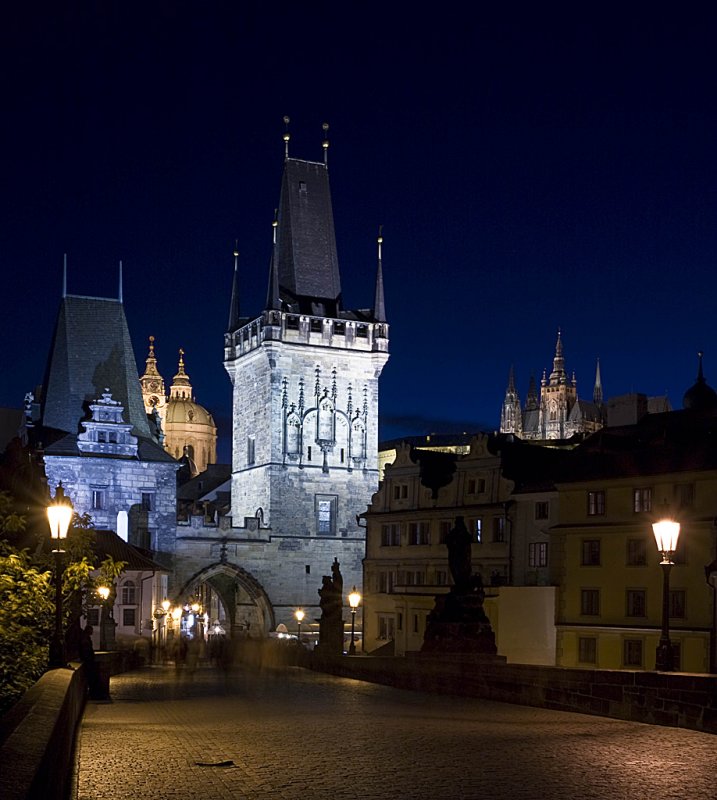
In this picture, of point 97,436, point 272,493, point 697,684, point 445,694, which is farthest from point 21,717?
point 272,493

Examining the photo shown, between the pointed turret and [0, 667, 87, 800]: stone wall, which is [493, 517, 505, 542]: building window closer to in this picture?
[0, 667, 87, 800]: stone wall

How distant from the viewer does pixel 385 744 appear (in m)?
16.6

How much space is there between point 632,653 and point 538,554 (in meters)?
9.59

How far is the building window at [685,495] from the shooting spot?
42.7 metres

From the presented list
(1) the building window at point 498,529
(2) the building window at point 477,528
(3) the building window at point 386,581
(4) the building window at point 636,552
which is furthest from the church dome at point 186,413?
(4) the building window at point 636,552

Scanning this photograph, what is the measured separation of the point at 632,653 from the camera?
4319cm

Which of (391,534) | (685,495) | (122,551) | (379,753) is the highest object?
(685,495)

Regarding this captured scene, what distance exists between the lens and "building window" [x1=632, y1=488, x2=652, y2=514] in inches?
1743

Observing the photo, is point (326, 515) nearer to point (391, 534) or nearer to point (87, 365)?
point (87, 365)

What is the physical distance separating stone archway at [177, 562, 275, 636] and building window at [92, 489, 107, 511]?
22.4 ft

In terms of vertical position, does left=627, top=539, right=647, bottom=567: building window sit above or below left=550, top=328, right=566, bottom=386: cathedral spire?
below

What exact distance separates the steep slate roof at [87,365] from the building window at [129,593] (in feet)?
37.3

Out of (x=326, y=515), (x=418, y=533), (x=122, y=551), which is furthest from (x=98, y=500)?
(x=418, y=533)

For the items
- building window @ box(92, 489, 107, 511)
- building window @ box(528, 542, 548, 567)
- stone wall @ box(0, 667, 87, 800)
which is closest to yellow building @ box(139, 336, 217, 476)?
building window @ box(92, 489, 107, 511)
